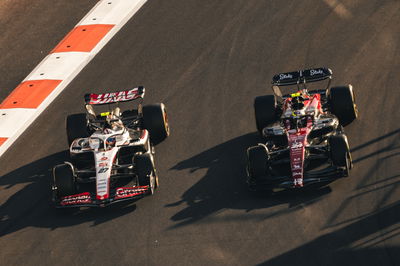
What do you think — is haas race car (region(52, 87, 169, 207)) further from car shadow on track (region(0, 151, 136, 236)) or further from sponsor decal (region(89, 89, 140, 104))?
car shadow on track (region(0, 151, 136, 236))

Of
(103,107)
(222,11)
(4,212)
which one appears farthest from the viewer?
(222,11)

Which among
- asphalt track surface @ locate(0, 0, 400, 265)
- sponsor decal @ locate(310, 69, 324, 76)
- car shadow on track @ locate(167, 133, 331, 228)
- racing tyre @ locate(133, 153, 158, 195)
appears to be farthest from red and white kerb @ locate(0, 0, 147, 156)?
sponsor decal @ locate(310, 69, 324, 76)

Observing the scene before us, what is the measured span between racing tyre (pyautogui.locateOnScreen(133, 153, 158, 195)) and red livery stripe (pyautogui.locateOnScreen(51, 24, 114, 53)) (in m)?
7.55

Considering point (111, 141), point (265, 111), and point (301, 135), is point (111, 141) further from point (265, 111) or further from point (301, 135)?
point (301, 135)

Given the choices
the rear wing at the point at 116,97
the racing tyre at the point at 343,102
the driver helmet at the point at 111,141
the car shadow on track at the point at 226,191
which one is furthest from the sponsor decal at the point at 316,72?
the driver helmet at the point at 111,141

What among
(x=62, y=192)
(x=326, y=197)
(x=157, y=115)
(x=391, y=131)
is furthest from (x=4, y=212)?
(x=391, y=131)

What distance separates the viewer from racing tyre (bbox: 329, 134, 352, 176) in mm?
21391

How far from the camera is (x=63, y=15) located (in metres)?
30.9

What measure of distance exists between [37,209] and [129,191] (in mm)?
2357

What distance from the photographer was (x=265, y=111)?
2369 centimetres

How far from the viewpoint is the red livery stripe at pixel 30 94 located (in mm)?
27188

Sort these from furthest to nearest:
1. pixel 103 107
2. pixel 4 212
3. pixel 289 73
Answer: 1. pixel 103 107
2. pixel 289 73
3. pixel 4 212

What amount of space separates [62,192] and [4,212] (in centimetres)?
158

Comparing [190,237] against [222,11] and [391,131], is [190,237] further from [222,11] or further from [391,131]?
[222,11]
